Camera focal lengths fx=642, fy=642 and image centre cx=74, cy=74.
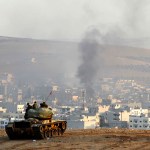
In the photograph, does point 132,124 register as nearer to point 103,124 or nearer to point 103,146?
point 103,124

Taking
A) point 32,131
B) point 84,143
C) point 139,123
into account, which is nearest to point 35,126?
point 32,131

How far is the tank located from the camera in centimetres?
3522

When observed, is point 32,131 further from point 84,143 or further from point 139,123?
point 139,123

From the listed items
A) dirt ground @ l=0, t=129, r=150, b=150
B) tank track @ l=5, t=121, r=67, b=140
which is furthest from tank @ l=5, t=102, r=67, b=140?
dirt ground @ l=0, t=129, r=150, b=150

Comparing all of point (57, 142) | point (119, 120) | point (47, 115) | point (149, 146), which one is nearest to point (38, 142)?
point (57, 142)

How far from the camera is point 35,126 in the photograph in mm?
34906

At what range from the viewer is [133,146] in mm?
31250

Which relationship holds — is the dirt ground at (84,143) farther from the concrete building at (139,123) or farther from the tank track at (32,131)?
the concrete building at (139,123)

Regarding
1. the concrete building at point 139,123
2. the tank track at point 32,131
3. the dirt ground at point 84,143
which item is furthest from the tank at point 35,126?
the concrete building at point 139,123

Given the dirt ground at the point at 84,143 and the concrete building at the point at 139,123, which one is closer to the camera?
the dirt ground at the point at 84,143

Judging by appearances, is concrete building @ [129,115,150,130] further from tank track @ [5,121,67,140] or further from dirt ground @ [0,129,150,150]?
tank track @ [5,121,67,140]

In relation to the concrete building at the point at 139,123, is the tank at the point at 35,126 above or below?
below

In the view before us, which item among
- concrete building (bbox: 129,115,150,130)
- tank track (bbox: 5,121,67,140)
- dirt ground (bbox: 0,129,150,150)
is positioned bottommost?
dirt ground (bbox: 0,129,150,150)

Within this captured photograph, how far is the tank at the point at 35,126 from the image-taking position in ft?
116
